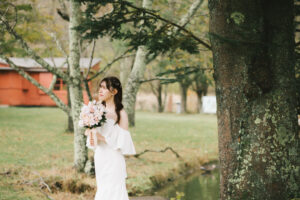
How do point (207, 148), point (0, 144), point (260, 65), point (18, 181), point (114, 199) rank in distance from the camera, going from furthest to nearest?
point (207, 148) < point (0, 144) < point (18, 181) < point (114, 199) < point (260, 65)

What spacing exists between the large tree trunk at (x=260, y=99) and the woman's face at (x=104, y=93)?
169 cm

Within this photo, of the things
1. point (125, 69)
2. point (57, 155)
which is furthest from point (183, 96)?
point (57, 155)

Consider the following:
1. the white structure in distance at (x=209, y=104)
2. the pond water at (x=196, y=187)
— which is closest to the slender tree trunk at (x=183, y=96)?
the white structure in distance at (x=209, y=104)

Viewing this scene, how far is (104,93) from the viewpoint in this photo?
15.7 ft

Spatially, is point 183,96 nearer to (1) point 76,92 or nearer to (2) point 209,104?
(2) point 209,104

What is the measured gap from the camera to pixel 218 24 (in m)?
3.94

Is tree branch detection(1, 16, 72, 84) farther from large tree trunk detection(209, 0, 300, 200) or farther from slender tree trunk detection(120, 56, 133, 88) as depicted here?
slender tree trunk detection(120, 56, 133, 88)

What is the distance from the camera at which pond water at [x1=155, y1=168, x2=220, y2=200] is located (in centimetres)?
778

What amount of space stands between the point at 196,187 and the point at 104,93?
191 inches

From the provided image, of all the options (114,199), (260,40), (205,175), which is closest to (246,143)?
(260,40)

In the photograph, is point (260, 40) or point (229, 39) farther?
point (260, 40)

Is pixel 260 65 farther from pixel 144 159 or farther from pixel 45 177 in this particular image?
pixel 144 159

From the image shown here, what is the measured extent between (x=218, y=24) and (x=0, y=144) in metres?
9.65

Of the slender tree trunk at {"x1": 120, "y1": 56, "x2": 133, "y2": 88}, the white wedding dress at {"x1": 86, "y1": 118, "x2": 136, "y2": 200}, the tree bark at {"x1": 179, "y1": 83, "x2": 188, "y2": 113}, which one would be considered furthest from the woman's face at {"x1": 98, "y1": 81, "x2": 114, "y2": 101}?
the tree bark at {"x1": 179, "y1": 83, "x2": 188, "y2": 113}
